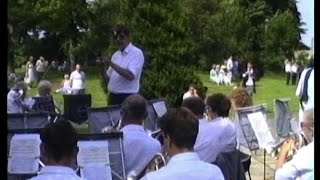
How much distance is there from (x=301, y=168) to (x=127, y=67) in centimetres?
319

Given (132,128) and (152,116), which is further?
(152,116)

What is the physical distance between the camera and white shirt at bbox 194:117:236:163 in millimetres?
5090

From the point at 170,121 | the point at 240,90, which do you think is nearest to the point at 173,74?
the point at 240,90

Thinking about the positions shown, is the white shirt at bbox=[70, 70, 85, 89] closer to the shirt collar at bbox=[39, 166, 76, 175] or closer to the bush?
the bush

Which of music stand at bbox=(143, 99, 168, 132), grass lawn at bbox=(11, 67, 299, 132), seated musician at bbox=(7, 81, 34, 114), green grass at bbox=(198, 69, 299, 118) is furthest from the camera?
green grass at bbox=(198, 69, 299, 118)

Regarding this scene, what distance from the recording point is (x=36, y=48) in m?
46.7

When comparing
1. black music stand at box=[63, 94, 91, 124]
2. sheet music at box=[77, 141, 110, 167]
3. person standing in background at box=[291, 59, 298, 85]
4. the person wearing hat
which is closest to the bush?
black music stand at box=[63, 94, 91, 124]

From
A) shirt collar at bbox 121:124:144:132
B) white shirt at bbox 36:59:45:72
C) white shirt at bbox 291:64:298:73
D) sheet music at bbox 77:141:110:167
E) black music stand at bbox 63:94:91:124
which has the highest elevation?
shirt collar at bbox 121:124:144:132

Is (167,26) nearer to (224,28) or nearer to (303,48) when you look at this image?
(224,28)

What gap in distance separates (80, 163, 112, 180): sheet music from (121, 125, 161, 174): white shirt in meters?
0.30

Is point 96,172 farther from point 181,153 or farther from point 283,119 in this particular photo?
point 283,119

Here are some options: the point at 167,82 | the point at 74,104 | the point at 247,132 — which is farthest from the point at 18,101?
the point at 167,82

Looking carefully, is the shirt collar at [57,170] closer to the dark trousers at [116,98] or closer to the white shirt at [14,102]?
the dark trousers at [116,98]

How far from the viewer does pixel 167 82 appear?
56.2 ft
